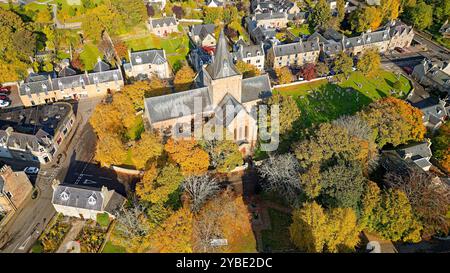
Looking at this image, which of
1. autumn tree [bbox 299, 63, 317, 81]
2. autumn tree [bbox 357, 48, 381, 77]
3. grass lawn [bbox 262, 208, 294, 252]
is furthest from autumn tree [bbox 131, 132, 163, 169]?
autumn tree [bbox 357, 48, 381, 77]

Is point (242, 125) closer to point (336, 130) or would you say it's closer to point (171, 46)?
point (336, 130)

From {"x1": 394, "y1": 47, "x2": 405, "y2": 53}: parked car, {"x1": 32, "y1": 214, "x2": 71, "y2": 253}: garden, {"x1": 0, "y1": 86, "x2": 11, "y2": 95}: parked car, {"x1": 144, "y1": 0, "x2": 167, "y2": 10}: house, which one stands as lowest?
{"x1": 32, "y1": 214, "x2": 71, "y2": 253}: garden

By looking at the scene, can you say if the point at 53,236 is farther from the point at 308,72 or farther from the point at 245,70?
the point at 308,72

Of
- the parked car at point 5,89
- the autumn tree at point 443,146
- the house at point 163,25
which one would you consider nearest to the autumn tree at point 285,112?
the autumn tree at point 443,146

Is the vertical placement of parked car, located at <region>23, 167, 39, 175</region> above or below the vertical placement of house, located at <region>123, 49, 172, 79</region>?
below

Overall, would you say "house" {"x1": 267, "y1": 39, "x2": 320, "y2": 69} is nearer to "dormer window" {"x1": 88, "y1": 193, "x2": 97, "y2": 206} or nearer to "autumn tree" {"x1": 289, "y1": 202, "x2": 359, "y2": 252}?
"autumn tree" {"x1": 289, "y1": 202, "x2": 359, "y2": 252}

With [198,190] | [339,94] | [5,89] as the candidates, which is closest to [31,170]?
[5,89]
